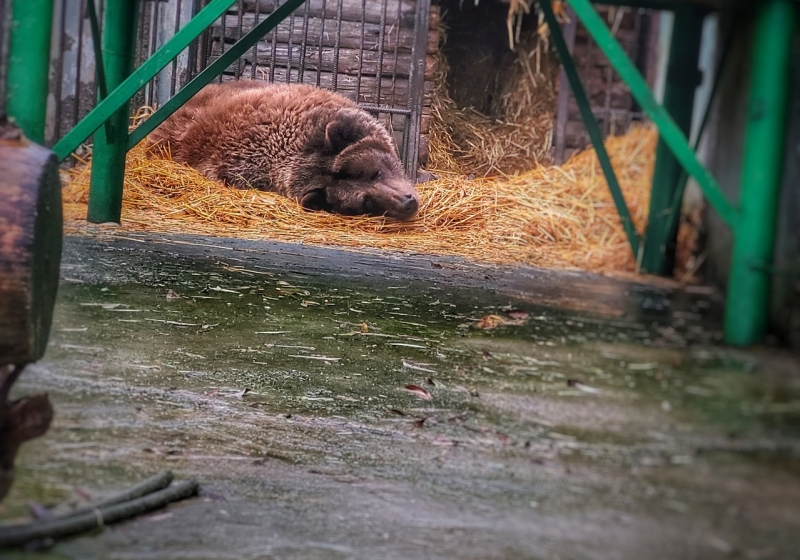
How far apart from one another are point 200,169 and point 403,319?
127 centimetres

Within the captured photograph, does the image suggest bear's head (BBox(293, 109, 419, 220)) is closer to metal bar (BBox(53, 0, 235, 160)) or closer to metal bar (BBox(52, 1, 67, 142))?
metal bar (BBox(53, 0, 235, 160))

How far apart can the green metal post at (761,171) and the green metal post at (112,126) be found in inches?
109

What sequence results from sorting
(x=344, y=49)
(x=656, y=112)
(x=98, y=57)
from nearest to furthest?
(x=656, y=112)
(x=344, y=49)
(x=98, y=57)

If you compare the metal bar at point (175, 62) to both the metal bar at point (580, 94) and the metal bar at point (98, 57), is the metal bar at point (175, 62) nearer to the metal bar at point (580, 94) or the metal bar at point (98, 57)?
the metal bar at point (98, 57)

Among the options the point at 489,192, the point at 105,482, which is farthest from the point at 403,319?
the point at 105,482

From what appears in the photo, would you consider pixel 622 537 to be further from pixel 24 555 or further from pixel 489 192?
pixel 24 555

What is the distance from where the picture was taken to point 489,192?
11.8 ft

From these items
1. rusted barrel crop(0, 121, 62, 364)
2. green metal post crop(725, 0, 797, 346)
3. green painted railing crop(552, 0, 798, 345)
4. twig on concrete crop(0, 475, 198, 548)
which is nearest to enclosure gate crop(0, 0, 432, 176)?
rusted barrel crop(0, 121, 62, 364)

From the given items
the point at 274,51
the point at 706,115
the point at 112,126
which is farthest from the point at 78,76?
Result: the point at 706,115

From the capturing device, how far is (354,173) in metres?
3.97

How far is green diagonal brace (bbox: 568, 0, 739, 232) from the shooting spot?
284cm

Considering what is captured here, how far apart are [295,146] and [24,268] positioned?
1.44m

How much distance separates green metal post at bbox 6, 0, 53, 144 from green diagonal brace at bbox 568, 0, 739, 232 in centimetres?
214

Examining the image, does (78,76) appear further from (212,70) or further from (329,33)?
(329,33)
